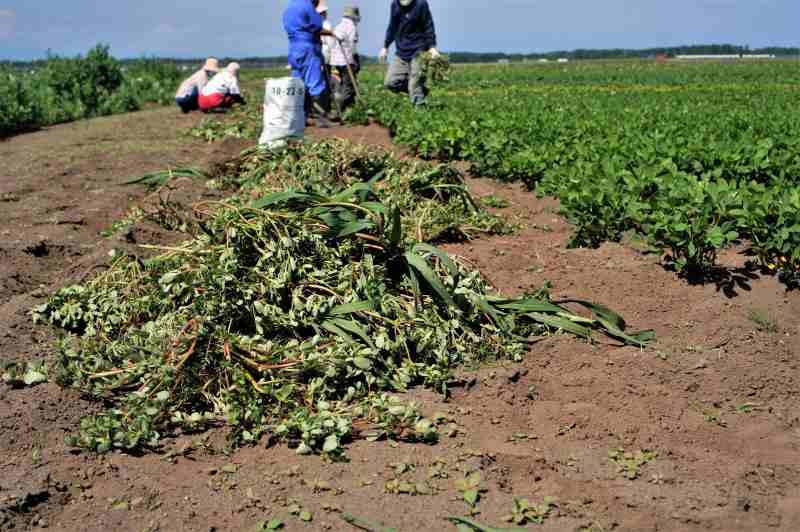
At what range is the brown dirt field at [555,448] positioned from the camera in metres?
2.77

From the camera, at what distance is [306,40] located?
10992 mm

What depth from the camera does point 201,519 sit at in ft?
9.04

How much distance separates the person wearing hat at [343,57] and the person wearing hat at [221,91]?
2386mm

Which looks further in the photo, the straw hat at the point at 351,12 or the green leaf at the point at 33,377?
the straw hat at the point at 351,12

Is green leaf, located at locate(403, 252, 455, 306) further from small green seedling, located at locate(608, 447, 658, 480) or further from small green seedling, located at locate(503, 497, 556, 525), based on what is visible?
small green seedling, located at locate(503, 497, 556, 525)

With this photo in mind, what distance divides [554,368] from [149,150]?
27.0ft

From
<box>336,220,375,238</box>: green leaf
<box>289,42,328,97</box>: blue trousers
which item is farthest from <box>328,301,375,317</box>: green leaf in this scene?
<box>289,42,328,97</box>: blue trousers

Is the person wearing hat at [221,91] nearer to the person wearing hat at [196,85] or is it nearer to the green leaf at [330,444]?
the person wearing hat at [196,85]

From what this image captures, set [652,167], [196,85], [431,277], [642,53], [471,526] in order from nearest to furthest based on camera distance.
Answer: [471,526]
[431,277]
[652,167]
[196,85]
[642,53]

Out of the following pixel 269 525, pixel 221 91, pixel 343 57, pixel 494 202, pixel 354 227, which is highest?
pixel 343 57

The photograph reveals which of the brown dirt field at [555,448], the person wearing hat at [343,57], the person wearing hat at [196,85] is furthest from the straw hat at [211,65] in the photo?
the brown dirt field at [555,448]

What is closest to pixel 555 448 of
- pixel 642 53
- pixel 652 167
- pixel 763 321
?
Result: pixel 763 321

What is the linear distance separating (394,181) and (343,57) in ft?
25.5

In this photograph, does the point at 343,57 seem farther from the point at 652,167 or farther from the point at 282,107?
the point at 652,167
